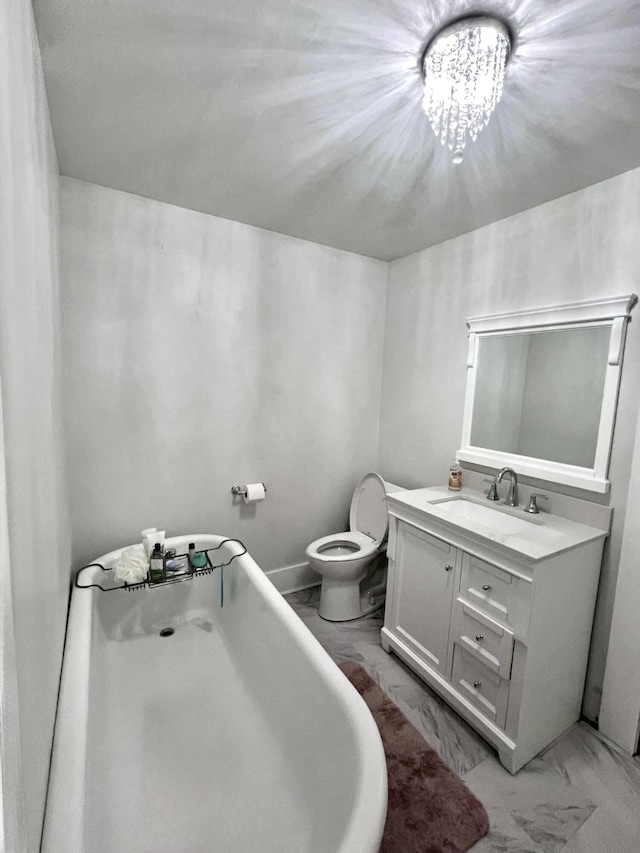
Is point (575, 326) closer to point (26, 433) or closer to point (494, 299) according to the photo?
point (494, 299)

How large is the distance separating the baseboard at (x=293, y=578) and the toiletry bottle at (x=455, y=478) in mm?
1226

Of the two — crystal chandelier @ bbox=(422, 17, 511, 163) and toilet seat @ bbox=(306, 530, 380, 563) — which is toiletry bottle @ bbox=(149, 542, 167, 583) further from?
crystal chandelier @ bbox=(422, 17, 511, 163)

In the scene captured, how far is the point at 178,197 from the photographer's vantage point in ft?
6.30

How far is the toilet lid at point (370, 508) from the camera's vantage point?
8.19 ft

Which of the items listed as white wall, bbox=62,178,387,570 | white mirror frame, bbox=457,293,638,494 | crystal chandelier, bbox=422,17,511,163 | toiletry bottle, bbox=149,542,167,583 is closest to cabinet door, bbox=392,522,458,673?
white mirror frame, bbox=457,293,638,494

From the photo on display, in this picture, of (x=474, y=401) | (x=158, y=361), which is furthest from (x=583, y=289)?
(x=158, y=361)

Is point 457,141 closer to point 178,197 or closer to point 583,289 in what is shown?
point 583,289

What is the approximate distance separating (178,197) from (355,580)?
244 cm

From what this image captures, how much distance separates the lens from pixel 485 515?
1.97 metres

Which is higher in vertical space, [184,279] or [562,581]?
[184,279]

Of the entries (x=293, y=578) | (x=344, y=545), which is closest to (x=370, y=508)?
(x=344, y=545)

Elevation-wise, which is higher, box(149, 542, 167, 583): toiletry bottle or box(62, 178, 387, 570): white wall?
box(62, 178, 387, 570): white wall

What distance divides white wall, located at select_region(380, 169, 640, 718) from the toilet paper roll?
39.3 inches

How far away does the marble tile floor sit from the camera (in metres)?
1.25
